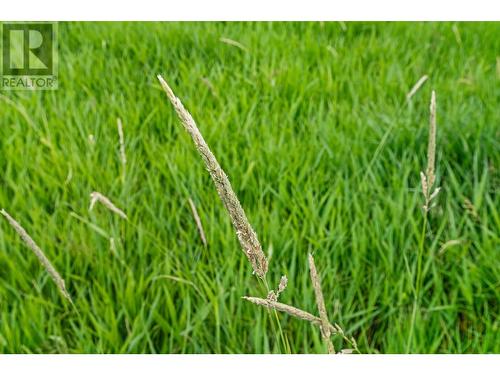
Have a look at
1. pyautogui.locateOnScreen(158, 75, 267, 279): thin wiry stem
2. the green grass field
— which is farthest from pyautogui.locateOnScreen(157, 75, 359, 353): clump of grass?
the green grass field

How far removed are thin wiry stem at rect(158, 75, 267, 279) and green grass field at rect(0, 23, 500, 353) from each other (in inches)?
17.3

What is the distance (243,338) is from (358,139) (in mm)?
627

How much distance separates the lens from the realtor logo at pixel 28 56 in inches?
66.4

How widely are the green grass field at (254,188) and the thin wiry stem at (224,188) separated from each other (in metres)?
0.44

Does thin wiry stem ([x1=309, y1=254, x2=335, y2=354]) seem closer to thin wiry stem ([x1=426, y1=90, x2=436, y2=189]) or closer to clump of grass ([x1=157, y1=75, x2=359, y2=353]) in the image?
clump of grass ([x1=157, y1=75, x2=359, y2=353])

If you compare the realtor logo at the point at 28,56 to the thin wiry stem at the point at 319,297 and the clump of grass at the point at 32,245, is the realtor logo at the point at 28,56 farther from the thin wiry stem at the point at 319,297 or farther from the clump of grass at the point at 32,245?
the thin wiry stem at the point at 319,297

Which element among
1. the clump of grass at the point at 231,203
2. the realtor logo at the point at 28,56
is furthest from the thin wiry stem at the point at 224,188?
the realtor logo at the point at 28,56

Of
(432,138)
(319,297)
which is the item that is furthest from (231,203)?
(432,138)

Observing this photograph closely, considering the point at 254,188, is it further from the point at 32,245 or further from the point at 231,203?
the point at 231,203

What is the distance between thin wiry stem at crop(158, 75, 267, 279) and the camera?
440 millimetres

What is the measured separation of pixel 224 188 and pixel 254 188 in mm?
798

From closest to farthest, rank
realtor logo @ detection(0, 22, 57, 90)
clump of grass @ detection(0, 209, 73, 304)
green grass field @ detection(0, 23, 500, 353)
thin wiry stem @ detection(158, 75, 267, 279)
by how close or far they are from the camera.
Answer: thin wiry stem @ detection(158, 75, 267, 279)
clump of grass @ detection(0, 209, 73, 304)
green grass field @ detection(0, 23, 500, 353)
realtor logo @ detection(0, 22, 57, 90)

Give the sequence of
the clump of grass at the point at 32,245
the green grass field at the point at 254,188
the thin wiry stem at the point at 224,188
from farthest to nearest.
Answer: the green grass field at the point at 254,188 → the clump of grass at the point at 32,245 → the thin wiry stem at the point at 224,188

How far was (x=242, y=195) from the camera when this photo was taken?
1278mm
